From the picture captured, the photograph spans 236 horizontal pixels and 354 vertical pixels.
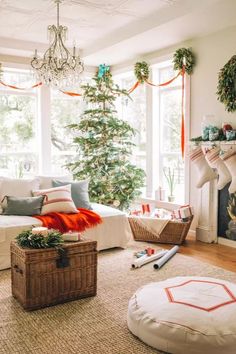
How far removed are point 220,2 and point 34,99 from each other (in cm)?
350

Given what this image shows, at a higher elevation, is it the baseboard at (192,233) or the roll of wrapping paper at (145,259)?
the baseboard at (192,233)

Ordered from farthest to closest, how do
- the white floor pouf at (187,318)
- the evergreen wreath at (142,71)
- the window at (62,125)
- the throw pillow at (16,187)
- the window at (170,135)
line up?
1. the window at (62,125)
2. the evergreen wreath at (142,71)
3. the window at (170,135)
4. the throw pillow at (16,187)
5. the white floor pouf at (187,318)

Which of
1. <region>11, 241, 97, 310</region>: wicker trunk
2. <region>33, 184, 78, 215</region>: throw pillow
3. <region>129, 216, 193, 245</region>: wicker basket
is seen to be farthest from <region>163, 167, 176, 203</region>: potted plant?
<region>11, 241, 97, 310</region>: wicker trunk

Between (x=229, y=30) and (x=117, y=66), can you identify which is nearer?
(x=229, y=30)

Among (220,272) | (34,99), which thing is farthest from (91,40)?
(220,272)

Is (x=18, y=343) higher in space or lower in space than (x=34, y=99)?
lower

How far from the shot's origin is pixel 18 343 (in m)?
2.41

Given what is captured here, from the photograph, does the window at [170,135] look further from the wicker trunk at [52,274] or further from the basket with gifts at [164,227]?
the wicker trunk at [52,274]

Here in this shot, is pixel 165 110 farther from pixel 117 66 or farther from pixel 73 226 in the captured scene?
pixel 73 226

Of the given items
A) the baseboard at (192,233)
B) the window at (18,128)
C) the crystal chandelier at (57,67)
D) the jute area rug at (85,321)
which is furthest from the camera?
the window at (18,128)

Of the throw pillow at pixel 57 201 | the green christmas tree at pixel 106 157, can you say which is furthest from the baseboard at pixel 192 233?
the throw pillow at pixel 57 201

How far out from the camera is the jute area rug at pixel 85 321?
237 cm

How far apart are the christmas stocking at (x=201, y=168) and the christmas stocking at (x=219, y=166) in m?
0.20

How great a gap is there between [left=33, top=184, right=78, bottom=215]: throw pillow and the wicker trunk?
4.07 feet
